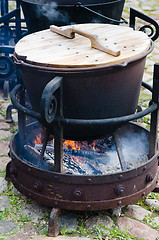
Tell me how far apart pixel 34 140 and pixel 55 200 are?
881mm

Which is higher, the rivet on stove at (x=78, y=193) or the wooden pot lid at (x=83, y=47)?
the wooden pot lid at (x=83, y=47)

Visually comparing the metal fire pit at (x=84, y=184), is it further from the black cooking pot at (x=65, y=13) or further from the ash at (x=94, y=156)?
the black cooking pot at (x=65, y=13)

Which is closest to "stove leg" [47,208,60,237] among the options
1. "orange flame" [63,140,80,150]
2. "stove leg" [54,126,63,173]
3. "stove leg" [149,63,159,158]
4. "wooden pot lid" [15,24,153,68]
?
"stove leg" [54,126,63,173]

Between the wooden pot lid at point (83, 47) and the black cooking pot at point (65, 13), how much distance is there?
30.7 inches

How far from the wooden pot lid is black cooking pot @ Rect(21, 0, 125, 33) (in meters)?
0.78

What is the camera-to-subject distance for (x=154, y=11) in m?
7.85

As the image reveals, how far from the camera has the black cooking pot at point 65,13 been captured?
3.56 m

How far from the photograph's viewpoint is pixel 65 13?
3.60 meters

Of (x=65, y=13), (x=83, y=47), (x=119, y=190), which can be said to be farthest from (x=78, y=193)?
(x=65, y=13)

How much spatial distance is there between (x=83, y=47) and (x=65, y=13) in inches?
50.9

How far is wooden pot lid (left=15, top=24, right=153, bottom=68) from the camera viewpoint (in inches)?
87.2

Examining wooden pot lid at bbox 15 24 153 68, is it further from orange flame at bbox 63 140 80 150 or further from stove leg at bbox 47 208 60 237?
stove leg at bbox 47 208 60 237

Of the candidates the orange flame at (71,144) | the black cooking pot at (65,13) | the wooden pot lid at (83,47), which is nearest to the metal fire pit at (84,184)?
the wooden pot lid at (83,47)

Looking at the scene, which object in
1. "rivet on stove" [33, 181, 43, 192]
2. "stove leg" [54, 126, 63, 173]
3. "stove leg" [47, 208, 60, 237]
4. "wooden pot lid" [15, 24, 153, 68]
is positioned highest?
"wooden pot lid" [15, 24, 153, 68]
